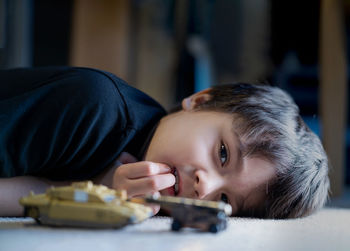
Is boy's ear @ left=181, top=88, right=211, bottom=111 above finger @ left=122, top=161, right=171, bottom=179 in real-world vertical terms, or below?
above

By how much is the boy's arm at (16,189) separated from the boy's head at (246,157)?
0.20 metres

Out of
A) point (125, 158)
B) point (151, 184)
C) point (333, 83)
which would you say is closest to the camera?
point (151, 184)

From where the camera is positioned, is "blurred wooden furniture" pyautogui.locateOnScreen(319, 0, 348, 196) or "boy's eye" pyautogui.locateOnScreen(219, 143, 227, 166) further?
"blurred wooden furniture" pyautogui.locateOnScreen(319, 0, 348, 196)

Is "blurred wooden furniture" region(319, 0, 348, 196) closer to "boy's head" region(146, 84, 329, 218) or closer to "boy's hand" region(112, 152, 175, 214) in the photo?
"boy's head" region(146, 84, 329, 218)

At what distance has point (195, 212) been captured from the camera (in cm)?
52

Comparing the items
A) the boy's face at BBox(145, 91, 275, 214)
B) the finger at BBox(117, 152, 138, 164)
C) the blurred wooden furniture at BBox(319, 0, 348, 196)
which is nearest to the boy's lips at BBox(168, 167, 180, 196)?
the boy's face at BBox(145, 91, 275, 214)

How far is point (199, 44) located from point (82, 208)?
6.65ft

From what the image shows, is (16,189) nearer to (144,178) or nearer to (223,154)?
(144,178)

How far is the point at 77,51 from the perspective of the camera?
2377 millimetres

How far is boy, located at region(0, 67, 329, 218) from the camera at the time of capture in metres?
0.72

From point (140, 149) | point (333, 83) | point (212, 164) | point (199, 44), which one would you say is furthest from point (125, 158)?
point (199, 44)

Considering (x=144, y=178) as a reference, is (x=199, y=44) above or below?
above

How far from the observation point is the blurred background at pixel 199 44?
58.3 inches

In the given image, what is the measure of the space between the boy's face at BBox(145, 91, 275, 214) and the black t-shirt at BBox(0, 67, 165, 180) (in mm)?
80
